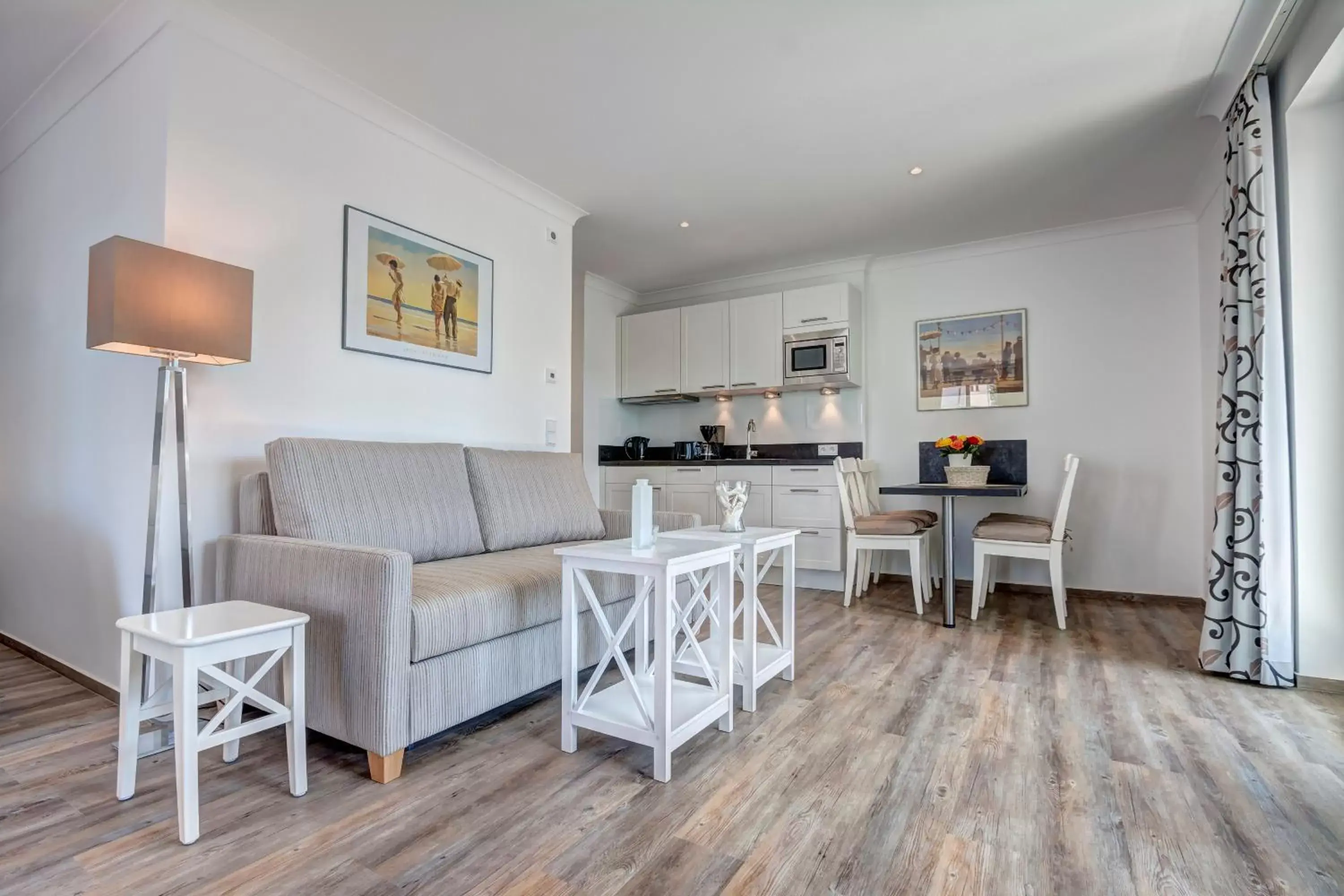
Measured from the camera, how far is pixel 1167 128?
316 cm

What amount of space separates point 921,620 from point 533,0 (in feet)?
11.4

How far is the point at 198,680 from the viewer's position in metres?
1.62

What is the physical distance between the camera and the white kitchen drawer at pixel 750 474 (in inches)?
192

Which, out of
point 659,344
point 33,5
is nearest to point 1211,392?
point 659,344

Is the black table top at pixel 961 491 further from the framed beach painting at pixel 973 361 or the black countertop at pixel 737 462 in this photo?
the framed beach painting at pixel 973 361

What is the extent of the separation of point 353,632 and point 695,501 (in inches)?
136

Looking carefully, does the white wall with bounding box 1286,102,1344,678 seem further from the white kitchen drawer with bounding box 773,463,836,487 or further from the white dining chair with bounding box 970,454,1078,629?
the white kitchen drawer with bounding box 773,463,836,487

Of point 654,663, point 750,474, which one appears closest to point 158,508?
point 654,663

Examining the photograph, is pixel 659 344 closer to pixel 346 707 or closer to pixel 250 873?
pixel 346 707

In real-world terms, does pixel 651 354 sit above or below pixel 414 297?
above

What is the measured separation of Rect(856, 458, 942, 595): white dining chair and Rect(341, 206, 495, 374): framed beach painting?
2.70 m

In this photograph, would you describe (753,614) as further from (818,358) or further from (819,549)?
(818,358)

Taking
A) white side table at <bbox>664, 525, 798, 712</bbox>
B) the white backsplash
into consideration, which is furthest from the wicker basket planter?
white side table at <bbox>664, 525, 798, 712</bbox>

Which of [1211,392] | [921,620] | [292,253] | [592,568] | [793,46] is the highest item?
[793,46]
